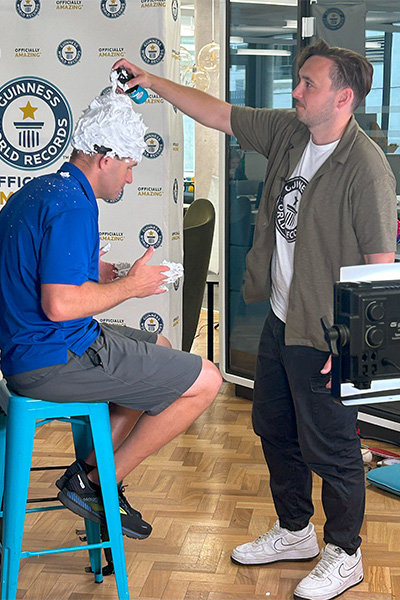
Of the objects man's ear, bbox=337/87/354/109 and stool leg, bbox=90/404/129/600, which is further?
man's ear, bbox=337/87/354/109

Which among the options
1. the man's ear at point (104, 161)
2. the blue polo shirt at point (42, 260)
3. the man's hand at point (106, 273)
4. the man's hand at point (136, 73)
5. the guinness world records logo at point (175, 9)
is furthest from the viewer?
the guinness world records logo at point (175, 9)

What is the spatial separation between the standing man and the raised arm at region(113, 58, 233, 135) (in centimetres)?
6

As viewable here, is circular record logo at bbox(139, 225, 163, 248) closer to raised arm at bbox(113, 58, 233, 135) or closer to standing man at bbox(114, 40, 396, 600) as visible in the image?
raised arm at bbox(113, 58, 233, 135)

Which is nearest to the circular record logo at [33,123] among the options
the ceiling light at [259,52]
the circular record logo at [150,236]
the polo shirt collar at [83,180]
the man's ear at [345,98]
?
the circular record logo at [150,236]

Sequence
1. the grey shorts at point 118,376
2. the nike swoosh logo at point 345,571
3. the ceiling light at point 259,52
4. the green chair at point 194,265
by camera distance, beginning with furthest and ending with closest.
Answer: the green chair at point 194,265
the ceiling light at point 259,52
the nike swoosh logo at point 345,571
the grey shorts at point 118,376

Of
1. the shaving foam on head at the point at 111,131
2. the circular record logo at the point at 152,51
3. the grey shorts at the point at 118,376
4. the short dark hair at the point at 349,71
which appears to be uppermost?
the circular record logo at the point at 152,51

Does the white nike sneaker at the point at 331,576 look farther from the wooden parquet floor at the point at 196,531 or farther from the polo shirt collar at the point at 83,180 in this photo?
the polo shirt collar at the point at 83,180

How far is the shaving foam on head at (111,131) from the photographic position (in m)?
2.30

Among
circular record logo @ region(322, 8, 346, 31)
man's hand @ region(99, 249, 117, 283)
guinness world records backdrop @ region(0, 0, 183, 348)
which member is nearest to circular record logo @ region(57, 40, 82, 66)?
guinness world records backdrop @ region(0, 0, 183, 348)

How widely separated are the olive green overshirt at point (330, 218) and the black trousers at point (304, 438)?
132mm

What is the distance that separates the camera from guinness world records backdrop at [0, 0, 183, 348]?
3.98 meters

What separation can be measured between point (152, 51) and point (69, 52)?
0.43 meters

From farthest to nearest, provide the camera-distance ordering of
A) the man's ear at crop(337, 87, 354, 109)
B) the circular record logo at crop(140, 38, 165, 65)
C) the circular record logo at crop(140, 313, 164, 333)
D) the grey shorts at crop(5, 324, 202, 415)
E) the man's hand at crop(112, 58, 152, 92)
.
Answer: the circular record logo at crop(140, 313, 164, 333) < the circular record logo at crop(140, 38, 165, 65) < the man's hand at crop(112, 58, 152, 92) < the man's ear at crop(337, 87, 354, 109) < the grey shorts at crop(5, 324, 202, 415)

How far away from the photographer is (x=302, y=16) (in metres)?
4.07
